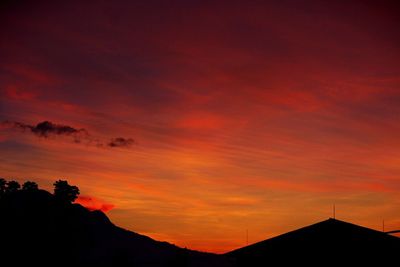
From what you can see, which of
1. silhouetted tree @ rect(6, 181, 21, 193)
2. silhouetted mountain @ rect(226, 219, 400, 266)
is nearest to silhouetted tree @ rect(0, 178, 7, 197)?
silhouetted tree @ rect(6, 181, 21, 193)

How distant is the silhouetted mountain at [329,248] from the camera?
18828mm

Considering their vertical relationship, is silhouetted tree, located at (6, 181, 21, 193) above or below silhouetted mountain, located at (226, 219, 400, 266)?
above

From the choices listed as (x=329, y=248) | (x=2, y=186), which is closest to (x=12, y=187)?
(x=2, y=186)

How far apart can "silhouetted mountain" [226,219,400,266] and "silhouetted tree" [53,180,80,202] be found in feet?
445

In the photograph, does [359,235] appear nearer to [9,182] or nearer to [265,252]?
[265,252]

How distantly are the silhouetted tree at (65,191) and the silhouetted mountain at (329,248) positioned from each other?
13572 cm

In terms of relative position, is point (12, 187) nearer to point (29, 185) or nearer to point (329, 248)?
Result: point (29, 185)

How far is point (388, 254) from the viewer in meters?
18.7

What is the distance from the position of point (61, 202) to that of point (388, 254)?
14603 centimetres

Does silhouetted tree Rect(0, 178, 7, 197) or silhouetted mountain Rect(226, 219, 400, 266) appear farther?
silhouetted tree Rect(0, 178, 7, 197)

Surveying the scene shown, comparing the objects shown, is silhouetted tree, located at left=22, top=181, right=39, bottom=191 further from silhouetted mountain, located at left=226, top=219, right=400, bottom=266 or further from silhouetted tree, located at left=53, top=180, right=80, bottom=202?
silhouetted mountain, located at left=226, top=219, right=400, bottom=266

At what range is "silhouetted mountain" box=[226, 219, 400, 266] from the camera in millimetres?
18828

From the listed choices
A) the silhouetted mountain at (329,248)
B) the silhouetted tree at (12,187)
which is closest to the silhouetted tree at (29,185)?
the silhouetted tree at (12,187)

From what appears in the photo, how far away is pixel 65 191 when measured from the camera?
500ft
